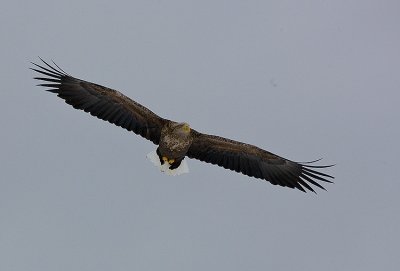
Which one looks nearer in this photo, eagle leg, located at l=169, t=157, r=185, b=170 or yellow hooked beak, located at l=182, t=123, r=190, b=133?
yellow hooked beak, located at l=182, t=123, r=190, b=133

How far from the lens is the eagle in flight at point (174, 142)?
19297mm

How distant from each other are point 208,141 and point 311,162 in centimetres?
203

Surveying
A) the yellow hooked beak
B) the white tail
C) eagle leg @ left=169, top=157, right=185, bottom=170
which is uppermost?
the yellow hooked beak

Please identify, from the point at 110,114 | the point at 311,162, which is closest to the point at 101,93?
the point at 110,114

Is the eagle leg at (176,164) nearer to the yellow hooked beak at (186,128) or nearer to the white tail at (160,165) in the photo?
the white tail at (160,165)

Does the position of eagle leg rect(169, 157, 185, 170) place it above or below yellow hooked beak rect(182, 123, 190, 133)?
below

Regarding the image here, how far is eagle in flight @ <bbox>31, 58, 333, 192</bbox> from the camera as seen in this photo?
19297 mm

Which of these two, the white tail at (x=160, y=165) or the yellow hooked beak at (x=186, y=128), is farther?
the white tail at (x=160, y=165)

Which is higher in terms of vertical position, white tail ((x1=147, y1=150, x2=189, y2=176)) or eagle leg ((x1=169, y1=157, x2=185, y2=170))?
eagle leg ((x1=169, y1=157, x2=185, y2=170))

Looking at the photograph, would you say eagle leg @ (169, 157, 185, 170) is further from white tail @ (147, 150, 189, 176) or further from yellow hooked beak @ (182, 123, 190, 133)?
yellow hooked beak @ (182, 123, 190, 133)

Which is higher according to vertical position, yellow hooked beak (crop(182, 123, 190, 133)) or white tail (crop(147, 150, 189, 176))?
yellow hooked beak (crop(182, 123, 190, 133))

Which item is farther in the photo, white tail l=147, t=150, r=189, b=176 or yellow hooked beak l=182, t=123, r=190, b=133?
white tail l=147, t=150, r=189, b=176

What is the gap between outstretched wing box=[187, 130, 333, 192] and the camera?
1981 cm

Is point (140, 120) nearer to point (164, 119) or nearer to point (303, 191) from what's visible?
point (164, 119)
